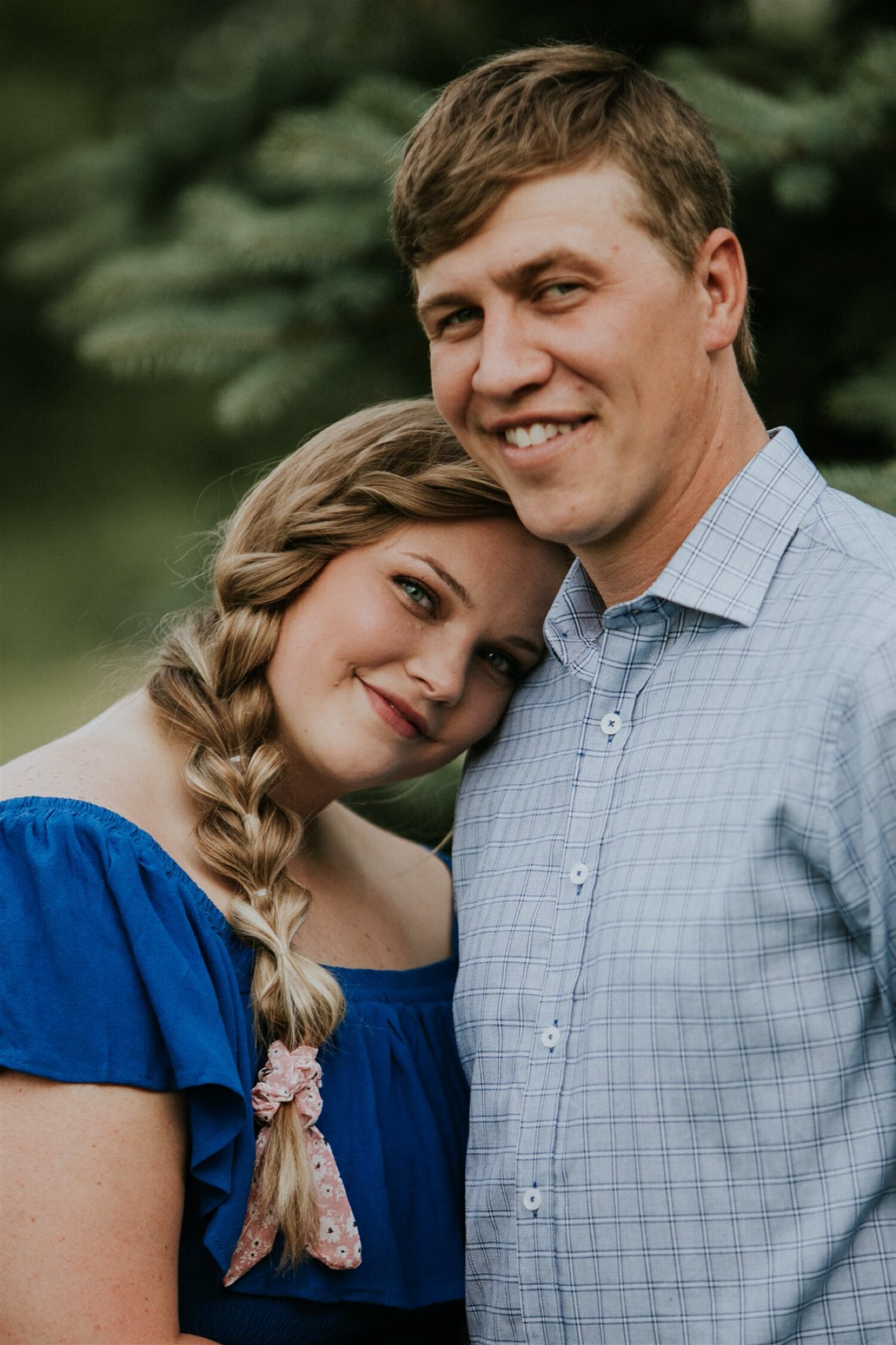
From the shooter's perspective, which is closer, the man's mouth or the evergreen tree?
the man's mouth

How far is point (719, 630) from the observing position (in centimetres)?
153

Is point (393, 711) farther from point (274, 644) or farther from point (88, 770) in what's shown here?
point (88, 770)

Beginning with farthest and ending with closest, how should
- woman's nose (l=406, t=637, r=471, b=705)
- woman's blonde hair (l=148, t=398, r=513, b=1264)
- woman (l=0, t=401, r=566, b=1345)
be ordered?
woman's nose (l=406, t=637, r=471, b=705), woman's blonde hair (l=148, t=398, r=513, b=1264), woman (l=0, t=401, r=566, b=1345)

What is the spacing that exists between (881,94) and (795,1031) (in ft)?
4.31

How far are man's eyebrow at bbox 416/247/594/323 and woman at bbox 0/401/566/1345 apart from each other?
A: 0.35 m

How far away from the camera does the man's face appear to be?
4.88 ft

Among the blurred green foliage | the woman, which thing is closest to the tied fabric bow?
the woman

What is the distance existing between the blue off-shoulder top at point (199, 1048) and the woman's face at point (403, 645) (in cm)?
31

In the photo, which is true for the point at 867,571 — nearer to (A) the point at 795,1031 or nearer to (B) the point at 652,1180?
(A) the point at 795,1031

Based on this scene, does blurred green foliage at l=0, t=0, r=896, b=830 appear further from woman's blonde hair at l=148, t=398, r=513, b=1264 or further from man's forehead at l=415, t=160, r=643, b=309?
man's forehead at l=415, t=160, r=643, b=309

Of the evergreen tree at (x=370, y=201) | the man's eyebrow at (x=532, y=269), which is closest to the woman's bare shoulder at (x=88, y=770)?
the man's eyebrow at (x=532, y=269)

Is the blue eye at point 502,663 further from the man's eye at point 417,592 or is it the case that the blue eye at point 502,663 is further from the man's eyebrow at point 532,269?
the man's eyebrow at point 532,269

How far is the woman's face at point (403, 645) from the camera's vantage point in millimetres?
1857

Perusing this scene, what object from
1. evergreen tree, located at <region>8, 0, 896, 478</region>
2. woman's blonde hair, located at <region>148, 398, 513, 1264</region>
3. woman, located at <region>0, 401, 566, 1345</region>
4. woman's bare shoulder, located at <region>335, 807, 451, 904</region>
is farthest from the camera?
woman's bare shoulder, located at <region>335, 807, 451, 904</region>
